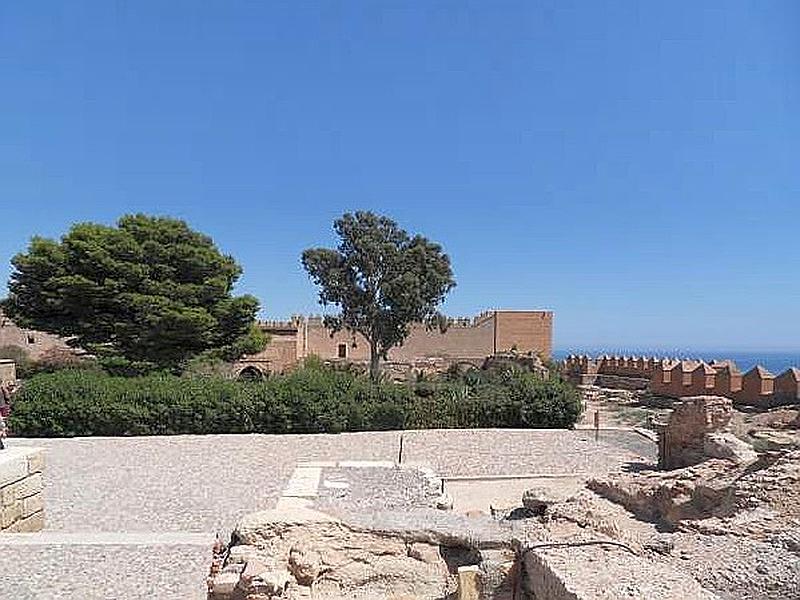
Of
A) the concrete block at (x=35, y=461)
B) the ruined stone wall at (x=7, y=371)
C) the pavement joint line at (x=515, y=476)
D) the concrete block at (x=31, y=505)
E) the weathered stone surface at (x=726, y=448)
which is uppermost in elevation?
the ruined stone wall at (x=7, y=371)

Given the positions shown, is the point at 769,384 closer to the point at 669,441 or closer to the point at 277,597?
the point at 669,441

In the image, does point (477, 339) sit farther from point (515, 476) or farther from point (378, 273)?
point (515, 476)

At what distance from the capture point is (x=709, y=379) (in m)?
25.9

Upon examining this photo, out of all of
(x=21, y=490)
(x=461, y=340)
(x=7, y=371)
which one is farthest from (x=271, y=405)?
(x=461, y=340)

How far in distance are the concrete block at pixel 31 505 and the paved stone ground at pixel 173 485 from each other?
446mm

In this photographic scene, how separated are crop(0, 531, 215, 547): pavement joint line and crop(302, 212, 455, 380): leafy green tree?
25751mm

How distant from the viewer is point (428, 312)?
110 ft

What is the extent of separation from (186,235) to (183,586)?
78.5 ft

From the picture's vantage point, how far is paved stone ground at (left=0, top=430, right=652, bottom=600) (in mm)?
5848

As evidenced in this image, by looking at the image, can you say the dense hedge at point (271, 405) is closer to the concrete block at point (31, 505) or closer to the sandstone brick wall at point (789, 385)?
the sandstone brick wall at point (789, 385)

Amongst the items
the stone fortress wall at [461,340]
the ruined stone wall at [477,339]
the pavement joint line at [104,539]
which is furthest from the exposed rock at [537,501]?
the ruined stone wall at [477,339]

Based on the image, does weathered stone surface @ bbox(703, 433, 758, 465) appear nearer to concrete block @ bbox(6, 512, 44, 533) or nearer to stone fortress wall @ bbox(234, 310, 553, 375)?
concrete block @ bbox(6, 512, 44, 533)

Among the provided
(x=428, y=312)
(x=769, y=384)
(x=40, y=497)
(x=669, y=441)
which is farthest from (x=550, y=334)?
(x=40, y=497)

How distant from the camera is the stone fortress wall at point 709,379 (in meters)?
22.5
